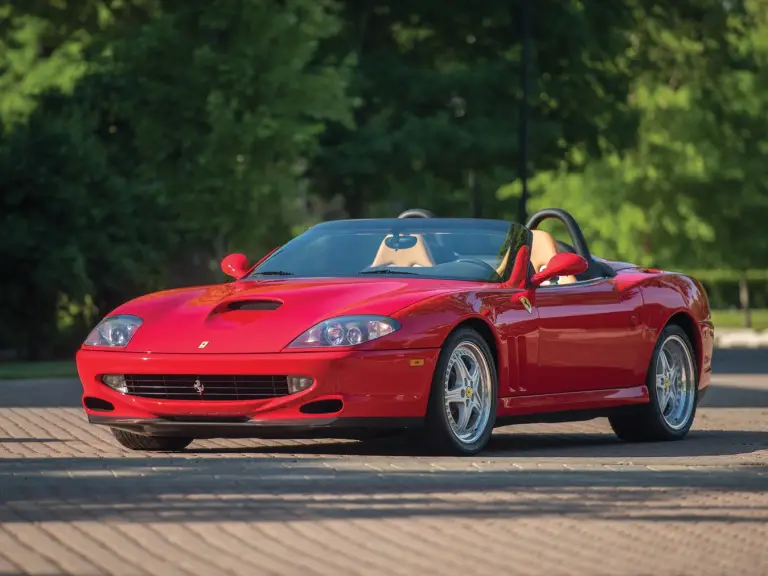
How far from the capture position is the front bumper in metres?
10.7

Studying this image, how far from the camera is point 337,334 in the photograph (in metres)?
10.7

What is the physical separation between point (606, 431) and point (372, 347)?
4.21 m

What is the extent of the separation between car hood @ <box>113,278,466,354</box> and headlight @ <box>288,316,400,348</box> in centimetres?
4

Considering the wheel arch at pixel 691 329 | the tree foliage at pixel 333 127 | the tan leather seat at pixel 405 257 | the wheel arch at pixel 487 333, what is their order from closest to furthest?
1. the wheel arch at pixel 487 333
2. the tan leather seat at pixel 405 257
3. the wheel arch at pixel 691 329
4. the tree foliage at pixel 333 127

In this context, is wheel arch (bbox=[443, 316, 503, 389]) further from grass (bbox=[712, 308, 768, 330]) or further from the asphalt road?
grass (bbox=[712, 308, 768, 330])

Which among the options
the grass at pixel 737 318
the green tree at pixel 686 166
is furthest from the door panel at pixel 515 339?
the grass at pixel 737 318

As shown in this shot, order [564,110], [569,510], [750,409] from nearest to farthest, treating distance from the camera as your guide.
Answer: [569,510]
[750,409]
[564,110]

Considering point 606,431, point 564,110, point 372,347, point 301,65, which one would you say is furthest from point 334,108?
point 372,347

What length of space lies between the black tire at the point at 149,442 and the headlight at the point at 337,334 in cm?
143

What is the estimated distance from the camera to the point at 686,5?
46969 millimetres

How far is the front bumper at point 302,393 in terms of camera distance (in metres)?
10.7

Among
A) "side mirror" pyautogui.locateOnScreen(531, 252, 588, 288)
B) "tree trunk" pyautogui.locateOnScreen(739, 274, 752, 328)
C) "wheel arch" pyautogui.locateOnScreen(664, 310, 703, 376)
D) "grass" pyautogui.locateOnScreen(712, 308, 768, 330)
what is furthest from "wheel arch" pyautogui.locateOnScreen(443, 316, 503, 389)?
"tree trunk" pyautogui.locateOnScreen(739, 274, 752, 328)

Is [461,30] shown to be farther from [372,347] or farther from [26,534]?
[26,534]

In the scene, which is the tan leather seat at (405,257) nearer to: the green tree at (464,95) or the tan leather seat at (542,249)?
the tan leather seat at (542,249)
